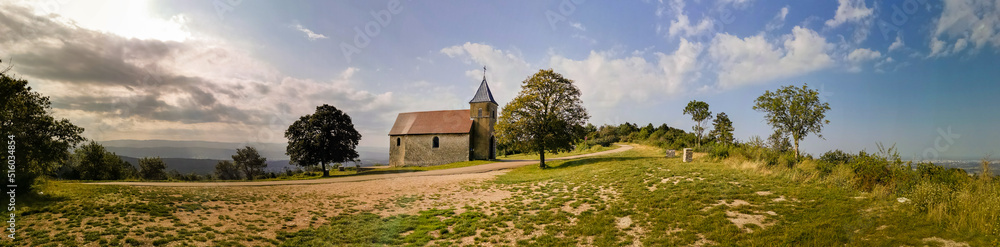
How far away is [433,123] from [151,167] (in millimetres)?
33454

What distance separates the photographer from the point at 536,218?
35.2 ft

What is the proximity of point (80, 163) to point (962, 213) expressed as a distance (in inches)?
2169

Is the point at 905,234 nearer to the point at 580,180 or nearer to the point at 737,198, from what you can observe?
the point at 737,198

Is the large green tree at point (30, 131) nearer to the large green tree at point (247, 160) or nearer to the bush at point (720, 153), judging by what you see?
the large green tree at point (247, 160)

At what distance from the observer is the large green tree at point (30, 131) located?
14.3m

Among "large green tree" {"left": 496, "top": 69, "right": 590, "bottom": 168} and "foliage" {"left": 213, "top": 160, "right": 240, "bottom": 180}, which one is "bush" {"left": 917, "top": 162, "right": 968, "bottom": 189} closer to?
"large green tree" {"left": 496, "top": 69, "right": 590, "bottom": 168}

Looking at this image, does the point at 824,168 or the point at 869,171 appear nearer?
the point at 869,171

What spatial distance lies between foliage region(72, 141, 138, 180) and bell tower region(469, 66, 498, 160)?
3447cm

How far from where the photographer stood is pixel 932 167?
11.4m

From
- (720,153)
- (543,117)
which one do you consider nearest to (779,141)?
(720,153)

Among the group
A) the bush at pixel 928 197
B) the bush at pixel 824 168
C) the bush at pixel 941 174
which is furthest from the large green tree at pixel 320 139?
the bush at pixel 941 174

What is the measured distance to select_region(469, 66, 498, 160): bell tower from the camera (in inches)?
1560

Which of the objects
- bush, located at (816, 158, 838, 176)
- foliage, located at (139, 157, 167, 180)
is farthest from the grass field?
foliage, located at (139, 157, 167, 180)

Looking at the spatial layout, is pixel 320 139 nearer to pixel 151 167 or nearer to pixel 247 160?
pixel 247 160
